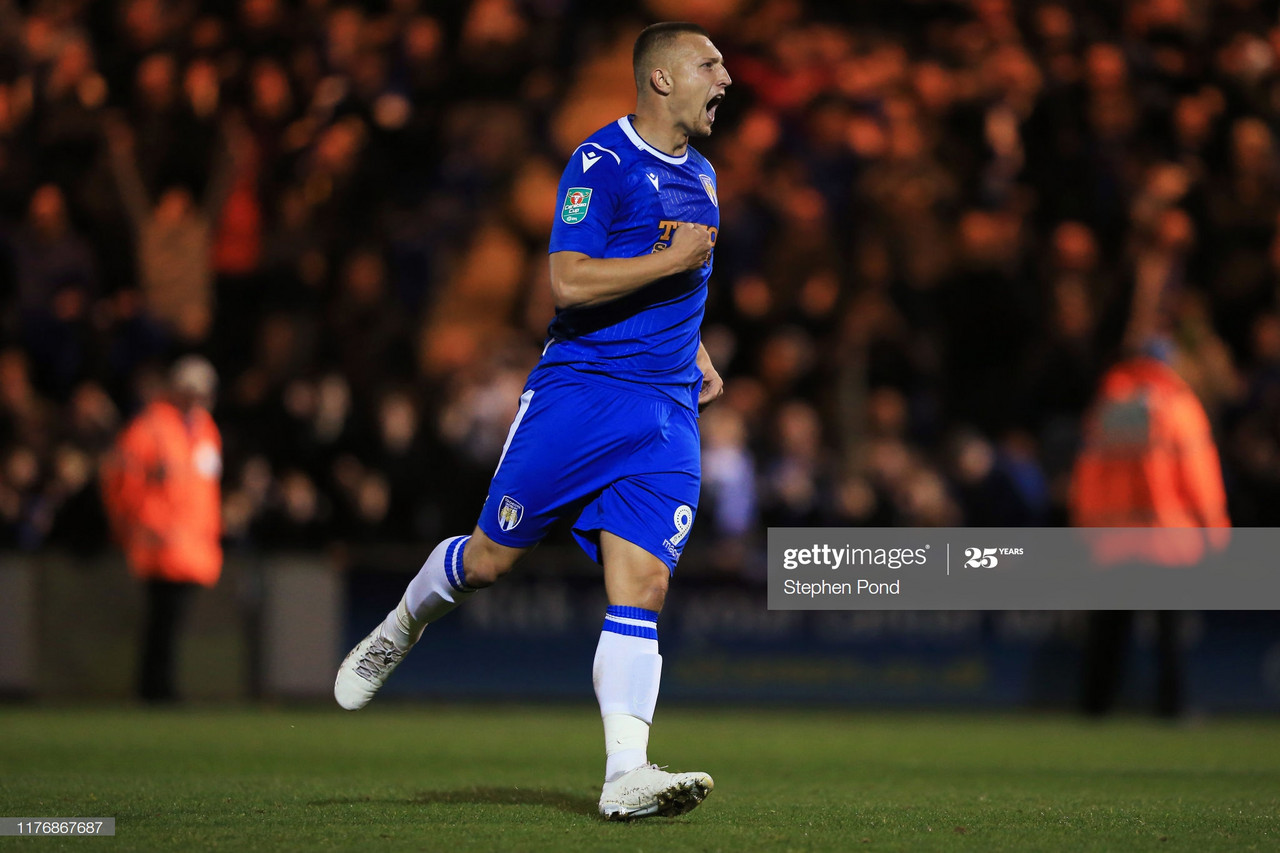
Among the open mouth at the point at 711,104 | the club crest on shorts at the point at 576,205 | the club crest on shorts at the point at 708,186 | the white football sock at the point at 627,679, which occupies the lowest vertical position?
the white football sock at the point at 627,679

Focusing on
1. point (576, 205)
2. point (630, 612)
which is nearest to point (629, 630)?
point (630, 612)

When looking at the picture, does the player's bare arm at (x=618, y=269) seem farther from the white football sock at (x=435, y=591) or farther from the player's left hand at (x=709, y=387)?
the white football sock at (x=435, y=591)

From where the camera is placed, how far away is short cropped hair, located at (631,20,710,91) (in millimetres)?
4938

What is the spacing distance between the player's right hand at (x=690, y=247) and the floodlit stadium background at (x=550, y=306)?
695 cm

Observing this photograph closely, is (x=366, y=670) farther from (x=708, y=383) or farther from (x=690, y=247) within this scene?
(x=690, y=247)

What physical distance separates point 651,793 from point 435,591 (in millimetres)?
1078

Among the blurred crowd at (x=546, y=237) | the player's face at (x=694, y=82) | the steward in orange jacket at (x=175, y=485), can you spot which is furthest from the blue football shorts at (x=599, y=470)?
the blurred crowd at (x=546, y=237)

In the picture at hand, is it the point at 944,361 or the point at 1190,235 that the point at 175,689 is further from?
the point at 1190,235

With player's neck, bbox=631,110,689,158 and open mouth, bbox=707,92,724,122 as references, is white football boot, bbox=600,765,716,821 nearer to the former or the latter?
player's neck, bbox=631,110,689,158

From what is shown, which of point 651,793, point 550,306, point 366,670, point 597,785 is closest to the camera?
point 651,793

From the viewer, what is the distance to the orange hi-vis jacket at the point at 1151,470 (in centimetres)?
1036

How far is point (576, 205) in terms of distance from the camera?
4793 mm

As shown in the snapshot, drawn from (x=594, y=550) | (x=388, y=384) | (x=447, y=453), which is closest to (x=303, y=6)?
(x=388, y=384)

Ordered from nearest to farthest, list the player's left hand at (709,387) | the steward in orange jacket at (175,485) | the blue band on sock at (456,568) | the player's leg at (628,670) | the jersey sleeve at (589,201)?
the player's leg at (628,670) < the jersey sleeve at (589,201) < the blue band on sock at (456,568) < the player's left hand at (709,387) < the steward in orange jacket at (175,485)
